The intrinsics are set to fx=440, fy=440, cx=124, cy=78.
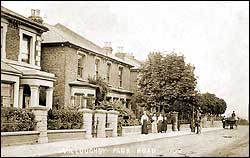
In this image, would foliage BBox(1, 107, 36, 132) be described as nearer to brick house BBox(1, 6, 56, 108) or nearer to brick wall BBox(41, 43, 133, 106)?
brick house BBox(1, 6, 56, 108)

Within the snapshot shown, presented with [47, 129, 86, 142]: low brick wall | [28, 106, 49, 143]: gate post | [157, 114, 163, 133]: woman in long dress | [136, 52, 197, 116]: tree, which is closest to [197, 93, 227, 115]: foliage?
[136, 52, 197, 116]: tree

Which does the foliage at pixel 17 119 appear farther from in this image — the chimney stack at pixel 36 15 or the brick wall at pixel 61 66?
the chimney stack at pixel 36 15

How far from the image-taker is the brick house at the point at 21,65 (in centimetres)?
2361

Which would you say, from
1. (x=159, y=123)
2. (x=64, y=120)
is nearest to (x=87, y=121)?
(x=64, y=120)

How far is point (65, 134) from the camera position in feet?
66.7

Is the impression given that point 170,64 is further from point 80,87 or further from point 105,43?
point 80,87

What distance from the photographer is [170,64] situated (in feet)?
144

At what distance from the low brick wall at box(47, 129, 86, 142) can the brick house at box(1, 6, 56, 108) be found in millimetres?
4479

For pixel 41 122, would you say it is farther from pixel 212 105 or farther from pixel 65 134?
pixel 212 105

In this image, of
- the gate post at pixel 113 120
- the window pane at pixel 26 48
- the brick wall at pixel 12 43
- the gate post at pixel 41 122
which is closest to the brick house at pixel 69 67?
the window pane at pixel 26 48

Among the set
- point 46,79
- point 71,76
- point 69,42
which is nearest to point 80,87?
point 71,76

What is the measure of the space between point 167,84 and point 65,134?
79.0 ft

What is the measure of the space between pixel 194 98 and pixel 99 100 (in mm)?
13311

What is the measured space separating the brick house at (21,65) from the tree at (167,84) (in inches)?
688
